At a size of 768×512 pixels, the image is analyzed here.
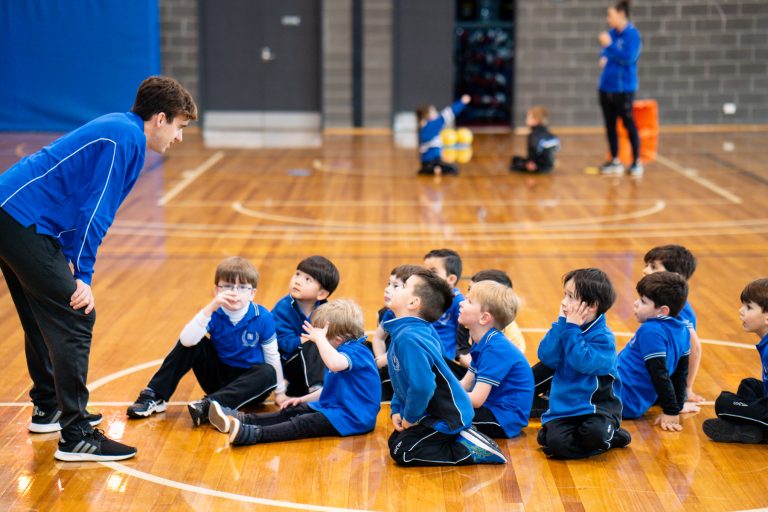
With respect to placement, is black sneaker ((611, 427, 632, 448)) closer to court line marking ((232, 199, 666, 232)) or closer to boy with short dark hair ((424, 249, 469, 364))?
boy with short dark hair ((424, 249, 469, 364))

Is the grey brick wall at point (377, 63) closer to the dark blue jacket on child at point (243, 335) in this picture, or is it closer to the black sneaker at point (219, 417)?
the dark blue jacket on child at point (243, 335)

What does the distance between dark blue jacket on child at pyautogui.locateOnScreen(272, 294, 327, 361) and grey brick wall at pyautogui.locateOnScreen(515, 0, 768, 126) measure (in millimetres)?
11645

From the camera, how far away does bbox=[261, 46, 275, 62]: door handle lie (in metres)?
15.9

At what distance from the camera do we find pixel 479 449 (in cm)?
389

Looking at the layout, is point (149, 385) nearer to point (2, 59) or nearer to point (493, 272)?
point (493, 272)

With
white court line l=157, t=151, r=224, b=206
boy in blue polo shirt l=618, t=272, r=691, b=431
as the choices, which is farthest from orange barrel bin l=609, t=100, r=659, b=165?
boy in blue polo shirt l=618, t=272, r=691, b=431

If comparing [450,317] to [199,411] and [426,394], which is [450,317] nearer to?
[426,394]

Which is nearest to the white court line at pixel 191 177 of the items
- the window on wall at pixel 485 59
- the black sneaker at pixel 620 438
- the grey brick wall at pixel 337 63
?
the grey brick wall at pixel 337 63

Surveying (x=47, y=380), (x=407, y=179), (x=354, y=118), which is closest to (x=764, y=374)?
(x=47, y=380)

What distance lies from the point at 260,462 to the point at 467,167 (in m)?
8.42

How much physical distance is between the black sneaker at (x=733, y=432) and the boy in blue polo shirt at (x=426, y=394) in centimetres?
91

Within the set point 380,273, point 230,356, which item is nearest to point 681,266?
point 230,356

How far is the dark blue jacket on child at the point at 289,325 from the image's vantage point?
468 centimetres

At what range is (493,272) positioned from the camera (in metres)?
4.78
